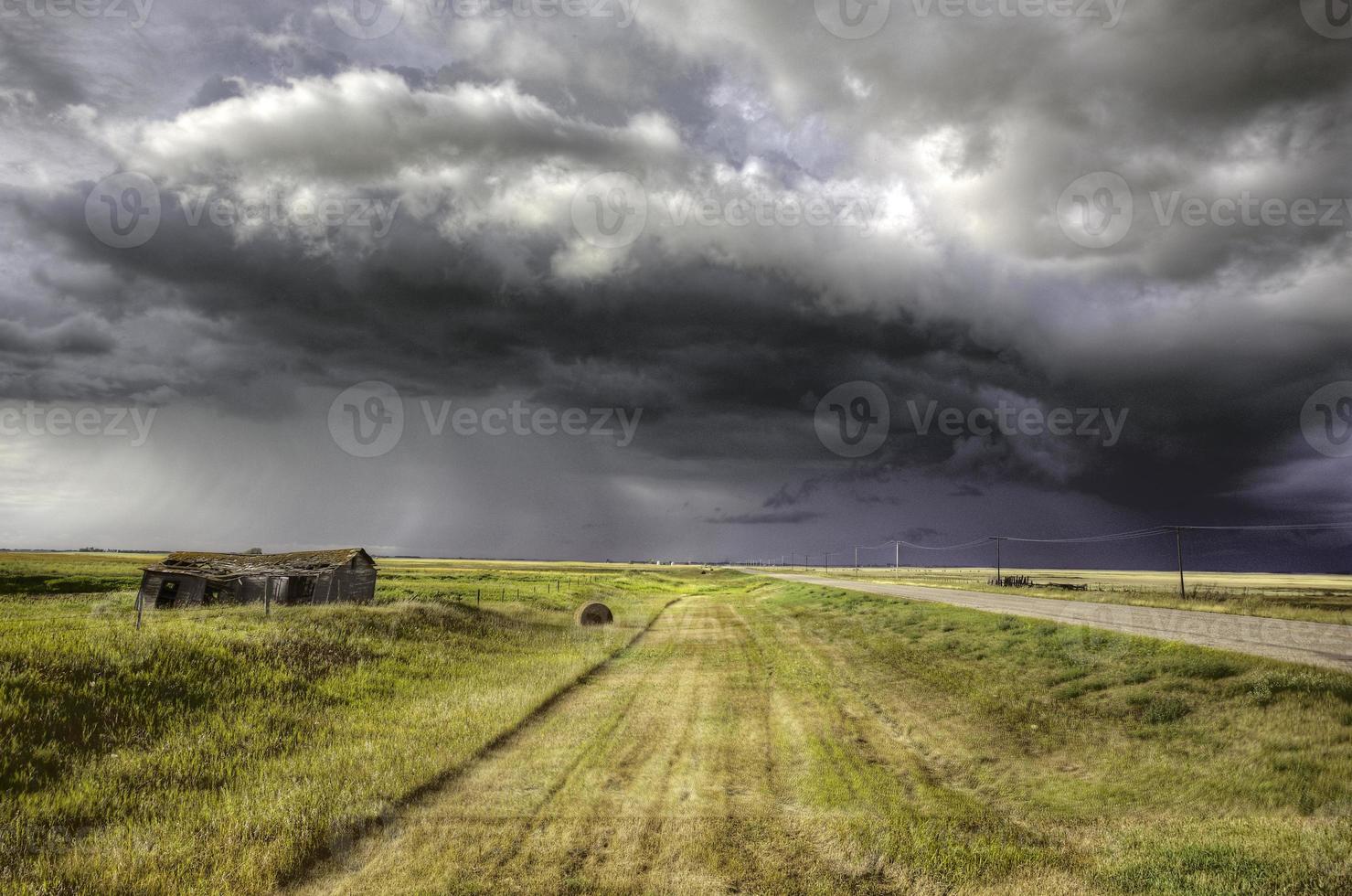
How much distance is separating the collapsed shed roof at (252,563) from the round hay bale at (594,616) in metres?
17.0

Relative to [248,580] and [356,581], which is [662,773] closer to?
[248,580]

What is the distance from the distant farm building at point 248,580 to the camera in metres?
39.4

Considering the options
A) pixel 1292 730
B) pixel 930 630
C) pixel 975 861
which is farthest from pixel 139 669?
pixel 930 630

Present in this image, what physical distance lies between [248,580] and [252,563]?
182cm

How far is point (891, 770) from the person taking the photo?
11078mm

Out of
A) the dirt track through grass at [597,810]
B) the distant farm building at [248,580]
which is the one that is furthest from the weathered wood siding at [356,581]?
the dirt track through grass at [597,810]

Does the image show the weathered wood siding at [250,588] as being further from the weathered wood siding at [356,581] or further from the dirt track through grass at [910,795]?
the dirt track through grass at [910,795]

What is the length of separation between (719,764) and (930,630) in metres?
16.8

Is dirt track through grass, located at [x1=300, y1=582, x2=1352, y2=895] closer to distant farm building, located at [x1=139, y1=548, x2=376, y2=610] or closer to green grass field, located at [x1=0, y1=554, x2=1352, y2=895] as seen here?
green grass field, located at [x1=0, y1=554, x2=1352, y2=895]

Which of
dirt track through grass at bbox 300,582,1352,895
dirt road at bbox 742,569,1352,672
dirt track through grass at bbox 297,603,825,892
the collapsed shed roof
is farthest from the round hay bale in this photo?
dirt road at bbox 742,569,1352,672

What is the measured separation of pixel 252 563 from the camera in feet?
137

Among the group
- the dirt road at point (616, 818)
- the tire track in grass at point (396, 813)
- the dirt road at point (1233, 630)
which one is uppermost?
the dirt road at point (1233, 630)

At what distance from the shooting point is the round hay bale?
117 ft

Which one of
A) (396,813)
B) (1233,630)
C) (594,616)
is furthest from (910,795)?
(594,616)
